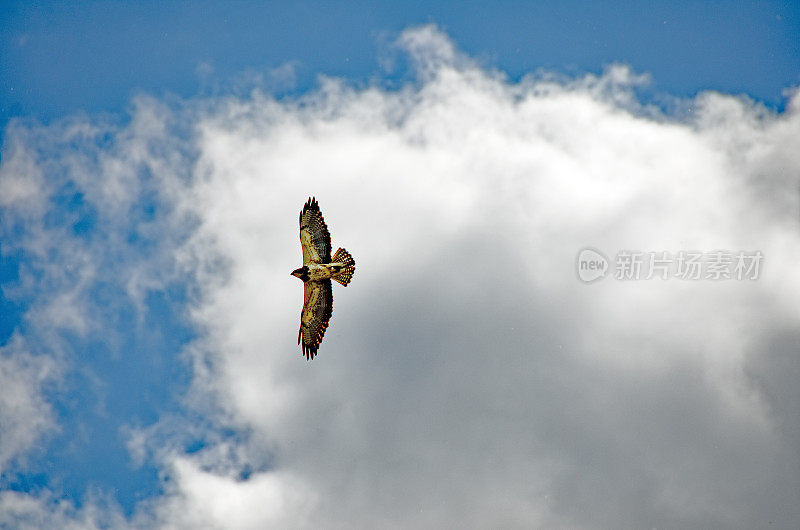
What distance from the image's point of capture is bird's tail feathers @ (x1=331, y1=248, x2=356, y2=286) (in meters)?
53.6

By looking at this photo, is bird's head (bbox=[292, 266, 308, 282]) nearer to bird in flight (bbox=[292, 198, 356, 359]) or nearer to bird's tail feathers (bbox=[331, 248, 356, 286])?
bird in flight (bbox=[292, 198, 356, 359])

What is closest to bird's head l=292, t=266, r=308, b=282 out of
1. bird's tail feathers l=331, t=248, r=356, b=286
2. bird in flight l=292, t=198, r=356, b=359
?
bird in flight l=292, t=198, r=356, b=359

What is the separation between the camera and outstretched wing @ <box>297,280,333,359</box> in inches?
2189

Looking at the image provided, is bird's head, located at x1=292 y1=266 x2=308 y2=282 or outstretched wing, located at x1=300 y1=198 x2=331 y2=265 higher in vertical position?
outstretched wing, located at x1=300 y1=198 x2=331 y2=265

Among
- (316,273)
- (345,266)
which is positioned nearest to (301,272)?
(316,273)

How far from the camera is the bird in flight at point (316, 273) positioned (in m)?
53.7

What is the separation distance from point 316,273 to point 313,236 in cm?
239

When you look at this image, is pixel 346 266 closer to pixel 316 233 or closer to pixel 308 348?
pixel 316 233

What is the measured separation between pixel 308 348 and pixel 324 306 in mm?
2895

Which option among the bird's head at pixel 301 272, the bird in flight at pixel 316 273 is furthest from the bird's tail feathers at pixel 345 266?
the bird's head at pixel 301 272

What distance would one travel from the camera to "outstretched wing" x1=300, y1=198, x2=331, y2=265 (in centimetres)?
5428

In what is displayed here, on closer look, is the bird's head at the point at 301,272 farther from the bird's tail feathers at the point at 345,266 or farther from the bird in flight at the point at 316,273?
the bird's tail feathers at the point at 345,266

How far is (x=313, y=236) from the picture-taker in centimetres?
5447

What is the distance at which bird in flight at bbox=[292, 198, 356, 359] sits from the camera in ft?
176
